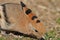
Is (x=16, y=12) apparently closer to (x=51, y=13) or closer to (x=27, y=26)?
(x=27, y=26)

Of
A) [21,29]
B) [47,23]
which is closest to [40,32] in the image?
[21,29]

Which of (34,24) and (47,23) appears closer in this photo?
(34,24)

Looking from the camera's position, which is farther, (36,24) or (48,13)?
(48,13)

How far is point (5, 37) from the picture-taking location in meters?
6.09

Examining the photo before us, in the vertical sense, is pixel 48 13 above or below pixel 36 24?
above

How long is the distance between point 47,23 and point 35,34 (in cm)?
153

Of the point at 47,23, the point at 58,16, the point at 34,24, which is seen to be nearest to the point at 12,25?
the point at 34,24

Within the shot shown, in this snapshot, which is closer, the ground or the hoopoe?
the hoopoe

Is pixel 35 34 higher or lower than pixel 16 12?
lower

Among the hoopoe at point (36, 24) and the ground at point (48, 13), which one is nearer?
the hoopoe at point (36, 24)

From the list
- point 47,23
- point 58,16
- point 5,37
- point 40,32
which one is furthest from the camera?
point 58,16

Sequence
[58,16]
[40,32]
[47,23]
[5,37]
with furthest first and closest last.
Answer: [58,16], [47,23], [5,37], [40,32]

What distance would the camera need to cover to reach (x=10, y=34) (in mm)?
6270

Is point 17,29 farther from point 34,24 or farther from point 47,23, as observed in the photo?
point 47,23
